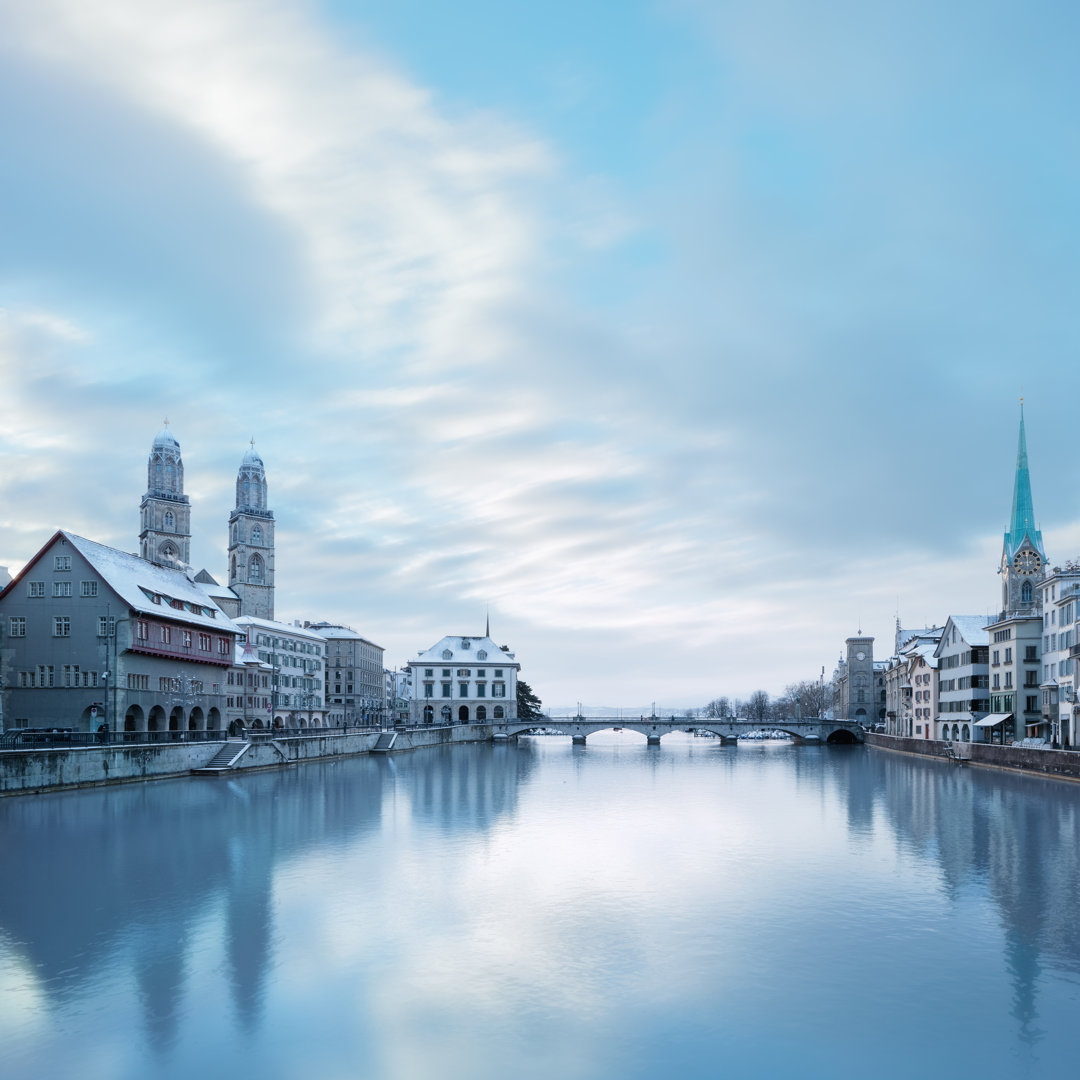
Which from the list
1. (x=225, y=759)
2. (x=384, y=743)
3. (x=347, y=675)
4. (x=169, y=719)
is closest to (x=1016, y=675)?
(x=384, y=743)

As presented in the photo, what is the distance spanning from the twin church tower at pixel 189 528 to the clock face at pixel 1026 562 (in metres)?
116

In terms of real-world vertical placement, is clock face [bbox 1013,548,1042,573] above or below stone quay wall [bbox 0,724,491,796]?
above

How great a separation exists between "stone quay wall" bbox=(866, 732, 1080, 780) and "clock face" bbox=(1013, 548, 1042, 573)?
2288 cm

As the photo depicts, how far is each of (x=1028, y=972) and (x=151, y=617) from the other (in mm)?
59557

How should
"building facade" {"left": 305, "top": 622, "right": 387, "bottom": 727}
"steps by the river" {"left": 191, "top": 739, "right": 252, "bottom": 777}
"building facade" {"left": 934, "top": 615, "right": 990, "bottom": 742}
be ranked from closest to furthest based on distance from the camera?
1. "steps by the river" {"left": 191, "top": 739, "right": 252, "bottom": 777}
2. "building facade" {"left": 934, "top": 615, "right": 990, "bottom": 742}
3. "building facade" {"left": 305, "top": 622, "right": 387, "bottom": 727}

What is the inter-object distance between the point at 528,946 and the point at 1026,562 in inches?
3976

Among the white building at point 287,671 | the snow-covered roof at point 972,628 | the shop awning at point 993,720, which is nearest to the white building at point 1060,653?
the shop awning at point 993,720

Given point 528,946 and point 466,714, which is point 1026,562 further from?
point 528,946

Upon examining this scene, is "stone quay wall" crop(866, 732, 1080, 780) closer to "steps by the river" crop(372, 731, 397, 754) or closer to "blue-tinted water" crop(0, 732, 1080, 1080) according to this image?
"blue-tinted water" crop(0, 732, 1080, 1080)

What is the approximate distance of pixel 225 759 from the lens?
65.0 meters

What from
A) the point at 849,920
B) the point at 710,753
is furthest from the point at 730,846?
the point at 710,753

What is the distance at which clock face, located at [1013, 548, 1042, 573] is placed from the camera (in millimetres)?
107500

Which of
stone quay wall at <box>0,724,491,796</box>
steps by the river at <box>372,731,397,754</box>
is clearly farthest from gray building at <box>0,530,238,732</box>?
steps by the river at <box>372,731,397,754</box>

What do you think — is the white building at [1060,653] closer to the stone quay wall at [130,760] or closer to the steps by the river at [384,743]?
the stone quay wall at [130,760]
